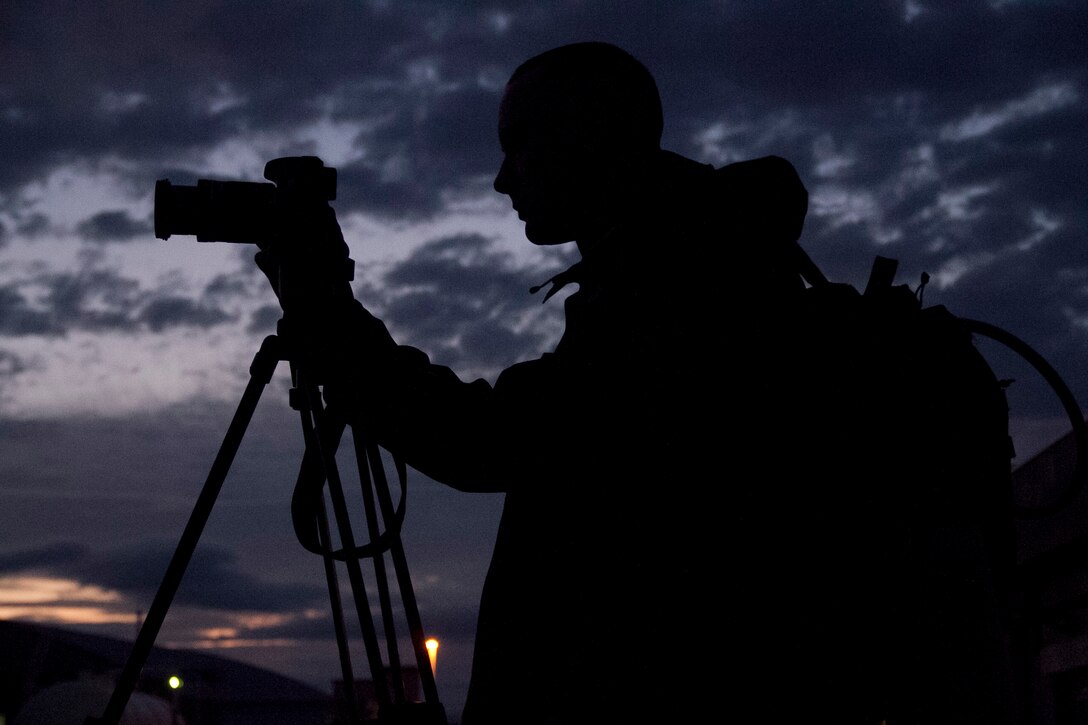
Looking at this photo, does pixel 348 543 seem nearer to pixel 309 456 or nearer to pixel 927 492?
pixel 309 456

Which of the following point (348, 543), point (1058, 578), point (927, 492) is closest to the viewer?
point (927, 492)

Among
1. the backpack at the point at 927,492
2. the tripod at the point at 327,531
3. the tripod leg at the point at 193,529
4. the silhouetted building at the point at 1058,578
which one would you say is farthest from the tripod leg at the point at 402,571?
the silhouetted building at the point at 1058,578

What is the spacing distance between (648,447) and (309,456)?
80 cm

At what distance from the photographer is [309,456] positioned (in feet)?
8.08

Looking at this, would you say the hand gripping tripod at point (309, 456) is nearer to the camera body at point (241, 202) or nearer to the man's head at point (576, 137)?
the camera body at point (241, 202)

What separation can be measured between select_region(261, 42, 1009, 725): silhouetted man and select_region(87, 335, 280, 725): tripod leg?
7.3 inches

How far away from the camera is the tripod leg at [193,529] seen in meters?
2.23

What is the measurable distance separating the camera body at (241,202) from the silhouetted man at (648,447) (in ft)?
0.94

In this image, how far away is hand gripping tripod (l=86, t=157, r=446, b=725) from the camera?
230 cm

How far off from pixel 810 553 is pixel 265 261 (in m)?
1.31

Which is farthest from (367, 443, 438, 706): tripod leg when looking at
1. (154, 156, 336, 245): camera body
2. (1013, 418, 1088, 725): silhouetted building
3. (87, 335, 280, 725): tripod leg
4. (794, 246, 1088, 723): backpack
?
(1013, 418, 1088, 725): silhouetted building

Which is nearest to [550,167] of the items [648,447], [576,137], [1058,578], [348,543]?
[576,137]

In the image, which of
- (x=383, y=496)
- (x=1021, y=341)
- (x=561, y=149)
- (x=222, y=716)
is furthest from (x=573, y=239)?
(x=222, y=716)

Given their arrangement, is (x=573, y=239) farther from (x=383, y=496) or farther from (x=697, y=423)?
(x=383, y=496)
